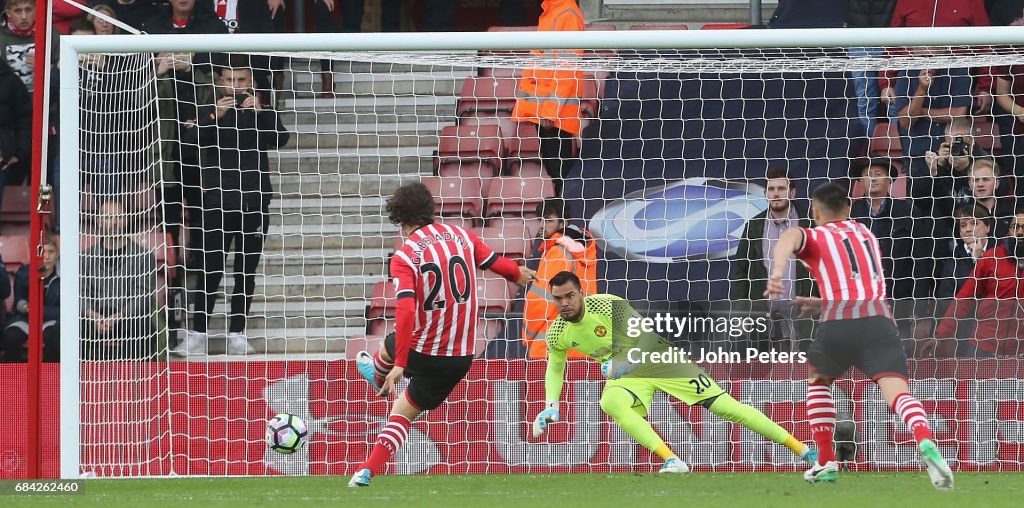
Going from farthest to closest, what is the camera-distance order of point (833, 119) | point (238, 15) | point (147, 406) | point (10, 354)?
point (238, 15)
point (833, 119)
point (10, 354)
point (147, 406)

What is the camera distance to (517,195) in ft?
32.1

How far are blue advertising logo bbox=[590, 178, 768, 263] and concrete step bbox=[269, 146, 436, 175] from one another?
1.51m

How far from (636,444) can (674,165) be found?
228 centimetres

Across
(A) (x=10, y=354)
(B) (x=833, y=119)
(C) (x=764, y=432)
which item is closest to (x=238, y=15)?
(A) (x=10, y=354)

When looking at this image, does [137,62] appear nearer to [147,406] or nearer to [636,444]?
[147,406]

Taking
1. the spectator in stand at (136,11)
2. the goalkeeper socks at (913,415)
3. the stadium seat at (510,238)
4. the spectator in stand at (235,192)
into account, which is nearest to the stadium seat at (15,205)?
the spectator in stand at (136,11)

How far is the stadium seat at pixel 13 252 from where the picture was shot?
10312mm

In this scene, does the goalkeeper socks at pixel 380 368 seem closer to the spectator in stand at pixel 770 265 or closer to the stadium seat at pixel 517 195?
the stadium seat at pixel 517 195

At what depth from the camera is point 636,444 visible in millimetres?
8734

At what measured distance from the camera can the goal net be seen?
8523 mm

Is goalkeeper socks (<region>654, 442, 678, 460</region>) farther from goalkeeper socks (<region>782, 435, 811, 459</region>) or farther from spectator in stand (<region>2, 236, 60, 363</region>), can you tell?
spectator in stand (<region>2, 236, 60, 363</region>)

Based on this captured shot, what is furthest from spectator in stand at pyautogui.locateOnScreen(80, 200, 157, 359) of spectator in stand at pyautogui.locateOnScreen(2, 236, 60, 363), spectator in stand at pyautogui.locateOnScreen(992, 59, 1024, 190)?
spectator in stand at pyautogui.locateOnScreen(992, 59, 1024, 190)

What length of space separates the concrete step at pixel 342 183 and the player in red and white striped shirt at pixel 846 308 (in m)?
4.05

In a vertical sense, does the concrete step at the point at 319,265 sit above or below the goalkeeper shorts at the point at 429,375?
above
